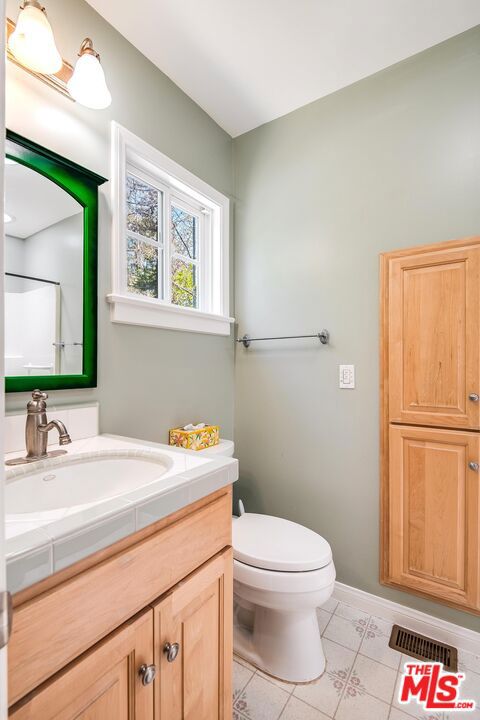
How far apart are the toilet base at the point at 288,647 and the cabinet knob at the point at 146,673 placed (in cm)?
79

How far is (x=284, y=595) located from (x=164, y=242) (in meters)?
1.63

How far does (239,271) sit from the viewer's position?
2.13 metres

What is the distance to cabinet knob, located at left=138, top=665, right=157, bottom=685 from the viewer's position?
2.27ft

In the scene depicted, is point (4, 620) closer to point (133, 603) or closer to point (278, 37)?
point (133, 603)

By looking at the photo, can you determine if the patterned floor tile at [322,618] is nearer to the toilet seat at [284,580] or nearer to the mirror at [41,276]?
the toilet seat at [284,580]

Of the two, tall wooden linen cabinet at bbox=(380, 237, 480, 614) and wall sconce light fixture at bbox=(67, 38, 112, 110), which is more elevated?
wall sconce light fixture at bbox=(67, 38, 112, 110)

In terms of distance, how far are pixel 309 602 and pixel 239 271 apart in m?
1.68

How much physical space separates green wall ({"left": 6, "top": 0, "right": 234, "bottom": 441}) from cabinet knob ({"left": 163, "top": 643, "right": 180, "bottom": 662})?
780mm

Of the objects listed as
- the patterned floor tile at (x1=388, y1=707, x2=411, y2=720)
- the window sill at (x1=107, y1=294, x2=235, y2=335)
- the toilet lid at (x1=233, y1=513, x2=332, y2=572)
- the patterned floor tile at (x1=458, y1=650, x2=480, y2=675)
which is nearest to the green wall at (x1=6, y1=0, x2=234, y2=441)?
→ the window sill at (x1=107, y1=294, x2=235, y2=335)

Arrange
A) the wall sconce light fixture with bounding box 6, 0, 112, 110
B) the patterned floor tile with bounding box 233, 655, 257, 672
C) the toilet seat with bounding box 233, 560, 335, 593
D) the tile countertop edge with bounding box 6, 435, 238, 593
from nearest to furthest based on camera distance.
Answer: the tile countertop edge with bounding box 6, 435, 238, 593 → the wall sconce light fixture with bounding box 6, 0, 112, 110 → the toilet seat with bounding box 233, 560, 335, 593 → the patterned floor tile with bounding box 233, 655, 257, 672

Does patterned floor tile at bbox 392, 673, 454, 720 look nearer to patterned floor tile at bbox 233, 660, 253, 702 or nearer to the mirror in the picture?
patterned floor tile at bbox 233, 660, 253, 702

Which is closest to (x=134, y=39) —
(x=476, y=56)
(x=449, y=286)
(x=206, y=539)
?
(x=476, y=56)

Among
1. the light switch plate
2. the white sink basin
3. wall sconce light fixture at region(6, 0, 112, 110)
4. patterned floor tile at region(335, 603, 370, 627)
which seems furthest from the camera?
the light switch plate

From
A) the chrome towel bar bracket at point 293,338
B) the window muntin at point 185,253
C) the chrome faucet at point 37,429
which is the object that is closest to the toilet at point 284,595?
the chrome faucet at point 37,429
